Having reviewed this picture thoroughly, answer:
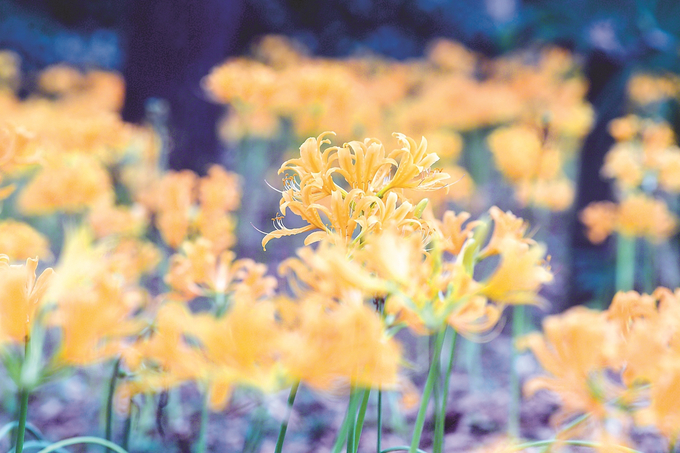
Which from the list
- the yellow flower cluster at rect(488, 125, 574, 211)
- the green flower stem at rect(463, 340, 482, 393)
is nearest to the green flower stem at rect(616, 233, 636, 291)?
the yellow flower cluster at rect(488, 125, 574, 211)

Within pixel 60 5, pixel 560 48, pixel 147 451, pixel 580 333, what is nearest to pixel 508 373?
pixel 147 451

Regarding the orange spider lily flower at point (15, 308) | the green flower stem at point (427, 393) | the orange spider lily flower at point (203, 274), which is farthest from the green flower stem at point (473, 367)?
the orange spider lily flower at point (15, 308)

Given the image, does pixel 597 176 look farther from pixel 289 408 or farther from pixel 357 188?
pixel 289 408

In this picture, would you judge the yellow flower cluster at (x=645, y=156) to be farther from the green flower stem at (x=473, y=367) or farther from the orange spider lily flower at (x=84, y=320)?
the orange spider lily flower at (x=84, y=320)

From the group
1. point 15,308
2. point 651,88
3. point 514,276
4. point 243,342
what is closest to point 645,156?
point 651,88

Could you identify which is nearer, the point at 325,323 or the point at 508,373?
the point at 325,323

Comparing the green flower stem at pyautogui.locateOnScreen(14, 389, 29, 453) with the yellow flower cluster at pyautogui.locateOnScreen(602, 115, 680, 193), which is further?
the yellow flower cluster at pyautogui.locateOnScreen(602, 115, 680, 193)

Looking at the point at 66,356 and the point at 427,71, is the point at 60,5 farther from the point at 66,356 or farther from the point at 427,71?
the point at 66,356

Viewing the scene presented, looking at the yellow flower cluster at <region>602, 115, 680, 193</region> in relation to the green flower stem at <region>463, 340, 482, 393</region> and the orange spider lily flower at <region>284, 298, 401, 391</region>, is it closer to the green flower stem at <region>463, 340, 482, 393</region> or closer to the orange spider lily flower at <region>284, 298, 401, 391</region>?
the green flower stem at <region>463, 340, 482, 393</region>
